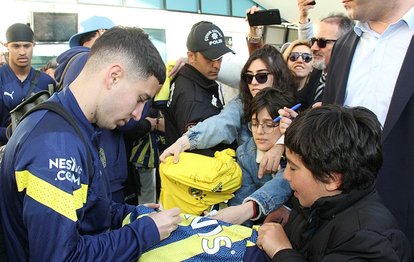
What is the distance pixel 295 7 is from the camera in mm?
16797

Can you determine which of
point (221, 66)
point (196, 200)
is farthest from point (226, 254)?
point (221, 66)

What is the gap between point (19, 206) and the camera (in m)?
1.46

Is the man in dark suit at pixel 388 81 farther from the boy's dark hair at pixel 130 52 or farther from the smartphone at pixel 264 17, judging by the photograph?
the smartphone at pixel 264 17

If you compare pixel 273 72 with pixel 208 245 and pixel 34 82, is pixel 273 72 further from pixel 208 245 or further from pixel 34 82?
pixel 34 82

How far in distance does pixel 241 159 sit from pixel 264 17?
1558mm

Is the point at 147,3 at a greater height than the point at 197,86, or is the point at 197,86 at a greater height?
the point at 147,3

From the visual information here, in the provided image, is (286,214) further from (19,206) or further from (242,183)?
(19,206)

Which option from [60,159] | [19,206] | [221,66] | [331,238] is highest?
[221,66]

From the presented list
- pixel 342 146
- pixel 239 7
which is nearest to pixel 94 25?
pixel 342 146

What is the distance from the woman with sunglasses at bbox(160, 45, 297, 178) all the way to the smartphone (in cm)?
75

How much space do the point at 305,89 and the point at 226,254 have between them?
2.03 metres

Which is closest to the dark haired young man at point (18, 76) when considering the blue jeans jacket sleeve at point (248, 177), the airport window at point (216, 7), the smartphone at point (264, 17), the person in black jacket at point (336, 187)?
the smartphone at point (264, 17)

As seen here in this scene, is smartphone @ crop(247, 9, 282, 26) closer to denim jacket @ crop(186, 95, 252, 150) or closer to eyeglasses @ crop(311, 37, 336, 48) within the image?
eyeglasses @ crop(311, 37, 336, 48)

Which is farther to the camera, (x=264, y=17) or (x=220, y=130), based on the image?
(x=264, y=17)
